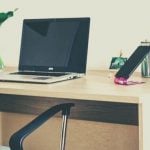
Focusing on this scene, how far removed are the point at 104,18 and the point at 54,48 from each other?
339 mm

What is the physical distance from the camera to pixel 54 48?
64.5 inches

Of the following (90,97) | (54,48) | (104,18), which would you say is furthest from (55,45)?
(90,97)

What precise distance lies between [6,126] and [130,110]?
0.79m

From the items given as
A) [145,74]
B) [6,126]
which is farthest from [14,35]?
[145,74]

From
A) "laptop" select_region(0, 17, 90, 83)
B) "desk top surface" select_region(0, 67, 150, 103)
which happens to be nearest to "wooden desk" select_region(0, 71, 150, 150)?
"desk top surface" select_region(0, 67, 150, 103)

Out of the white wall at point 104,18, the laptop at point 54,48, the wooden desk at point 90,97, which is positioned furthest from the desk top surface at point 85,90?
the white wall at point 104,18

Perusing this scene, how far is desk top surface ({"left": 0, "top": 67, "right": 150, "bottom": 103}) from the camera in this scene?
1.09 meters

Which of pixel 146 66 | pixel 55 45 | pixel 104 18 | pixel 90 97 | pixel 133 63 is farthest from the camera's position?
pixel 104 18

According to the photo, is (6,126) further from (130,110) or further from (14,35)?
(130,110)

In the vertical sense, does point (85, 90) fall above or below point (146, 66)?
below

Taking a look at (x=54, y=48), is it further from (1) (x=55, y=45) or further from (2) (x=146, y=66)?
(2) (x=146, y=66)

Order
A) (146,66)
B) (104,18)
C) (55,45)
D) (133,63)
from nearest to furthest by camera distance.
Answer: (133,63) < (146,66) < (55,45) < (104,18)

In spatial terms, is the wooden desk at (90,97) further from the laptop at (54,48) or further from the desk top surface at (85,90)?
the laptop at (54,48)

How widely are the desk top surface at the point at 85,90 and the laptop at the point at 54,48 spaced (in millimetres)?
141
